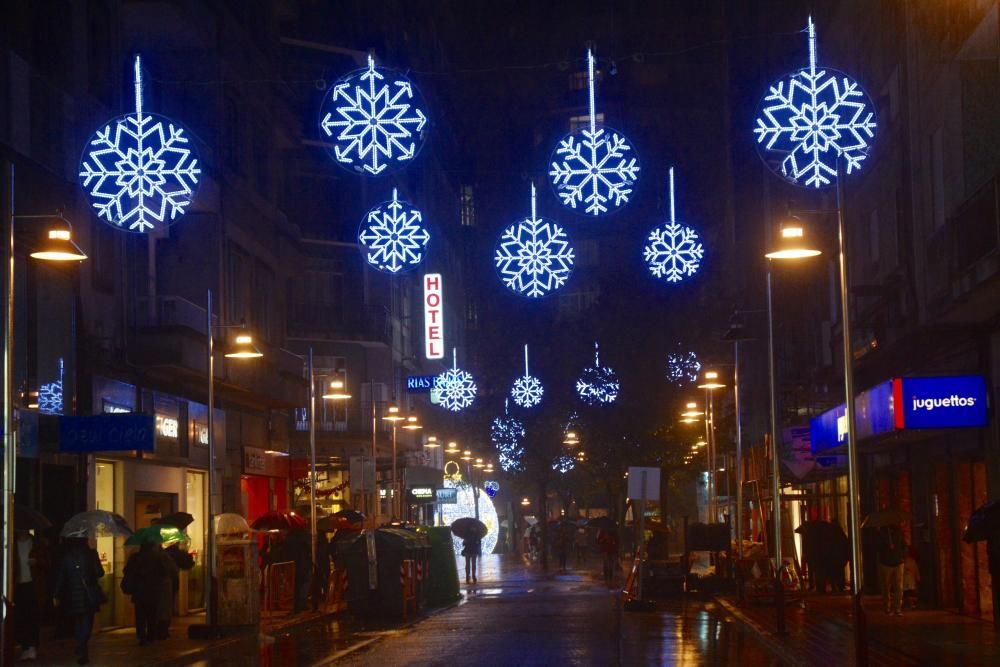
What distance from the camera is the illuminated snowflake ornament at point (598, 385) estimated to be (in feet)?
209

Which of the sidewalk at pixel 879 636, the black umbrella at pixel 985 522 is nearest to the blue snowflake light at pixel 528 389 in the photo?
the sidewalk at pixel 879 636

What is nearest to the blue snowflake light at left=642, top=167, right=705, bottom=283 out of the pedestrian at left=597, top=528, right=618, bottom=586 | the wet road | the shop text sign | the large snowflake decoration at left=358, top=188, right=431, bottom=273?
the large snowflake decoration at left=358, top=188, right=431, bottom=273

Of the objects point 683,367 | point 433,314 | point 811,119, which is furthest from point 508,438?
point 811,119

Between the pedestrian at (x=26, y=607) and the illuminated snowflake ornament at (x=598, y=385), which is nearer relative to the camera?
the pedestrian at (x=26, y=607)

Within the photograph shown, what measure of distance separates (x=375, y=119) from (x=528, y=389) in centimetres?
4625

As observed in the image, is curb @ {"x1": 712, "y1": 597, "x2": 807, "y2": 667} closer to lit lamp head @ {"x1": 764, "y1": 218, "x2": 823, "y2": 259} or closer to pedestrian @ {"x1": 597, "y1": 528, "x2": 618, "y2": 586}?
lit lamp head @ {"x1": 764, "y1": 218, "x2": 823, "y2": 259}

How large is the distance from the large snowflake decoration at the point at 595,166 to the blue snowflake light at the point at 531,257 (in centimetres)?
635

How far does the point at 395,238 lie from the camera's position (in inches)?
1145

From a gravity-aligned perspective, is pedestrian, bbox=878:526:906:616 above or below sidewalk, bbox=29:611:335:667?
above

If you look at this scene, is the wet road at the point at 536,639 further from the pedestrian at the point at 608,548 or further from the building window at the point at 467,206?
the building window at the point at 467,206

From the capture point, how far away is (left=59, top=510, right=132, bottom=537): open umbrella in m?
22.3

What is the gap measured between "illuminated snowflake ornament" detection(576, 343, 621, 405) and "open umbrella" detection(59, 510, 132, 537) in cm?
4122

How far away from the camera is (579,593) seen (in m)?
40.9

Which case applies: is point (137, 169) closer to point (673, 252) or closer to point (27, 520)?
point (27, 520)
